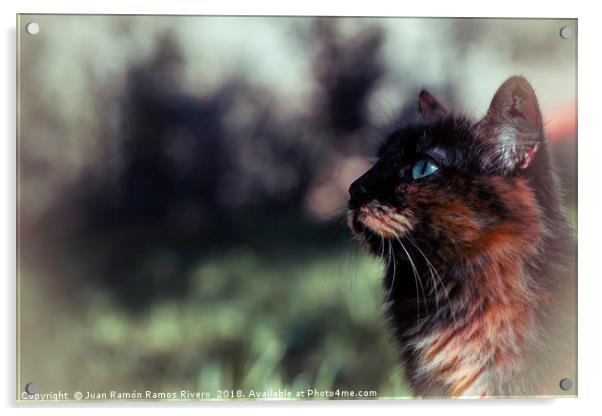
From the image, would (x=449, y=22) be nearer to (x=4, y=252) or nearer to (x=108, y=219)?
(x=108, y=219)

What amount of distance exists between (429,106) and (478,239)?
0.43 metres

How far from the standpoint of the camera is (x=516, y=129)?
5.86ft

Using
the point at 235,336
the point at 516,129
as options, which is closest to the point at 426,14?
the point at 516,129

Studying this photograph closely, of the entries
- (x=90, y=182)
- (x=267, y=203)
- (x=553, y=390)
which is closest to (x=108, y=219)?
(x=90, y=182)

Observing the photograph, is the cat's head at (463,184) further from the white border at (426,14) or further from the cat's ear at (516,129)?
the white border at (426,14)

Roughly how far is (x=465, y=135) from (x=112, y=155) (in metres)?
1.00

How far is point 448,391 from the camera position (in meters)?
1.87

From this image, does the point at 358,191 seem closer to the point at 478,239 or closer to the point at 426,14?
the point at 478,239

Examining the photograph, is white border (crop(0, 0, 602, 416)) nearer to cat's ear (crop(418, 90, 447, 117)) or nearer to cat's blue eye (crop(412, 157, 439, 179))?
cat's ear (crop(418, 90, 447, 117))

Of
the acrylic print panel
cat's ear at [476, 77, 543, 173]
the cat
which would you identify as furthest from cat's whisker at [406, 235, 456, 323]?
cat's ear at [476, 77, 543, 173]

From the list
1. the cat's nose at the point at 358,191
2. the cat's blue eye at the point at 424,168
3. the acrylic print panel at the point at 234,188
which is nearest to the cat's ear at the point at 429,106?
the acrylic print panel at the point at 234,188

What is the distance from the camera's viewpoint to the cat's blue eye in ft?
5.98

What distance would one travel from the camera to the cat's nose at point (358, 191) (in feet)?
6.06

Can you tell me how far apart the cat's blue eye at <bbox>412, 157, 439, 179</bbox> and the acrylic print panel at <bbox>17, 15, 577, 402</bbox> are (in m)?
0.08
